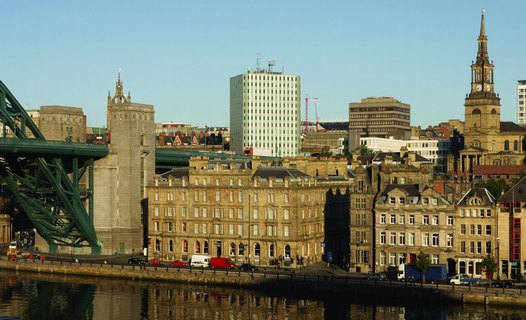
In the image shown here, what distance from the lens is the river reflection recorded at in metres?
104

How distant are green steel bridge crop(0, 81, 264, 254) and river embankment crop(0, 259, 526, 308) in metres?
8.74

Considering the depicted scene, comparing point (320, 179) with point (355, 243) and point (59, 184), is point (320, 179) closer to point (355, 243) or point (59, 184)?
point (355, 243)

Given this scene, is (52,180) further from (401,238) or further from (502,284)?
(502,284)

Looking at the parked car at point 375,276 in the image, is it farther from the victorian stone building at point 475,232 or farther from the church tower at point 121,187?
the church tower at point 121,187

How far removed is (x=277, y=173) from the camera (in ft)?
448

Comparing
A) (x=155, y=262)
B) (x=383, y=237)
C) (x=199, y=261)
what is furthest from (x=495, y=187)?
(x=155, y=262)

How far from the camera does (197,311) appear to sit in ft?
349

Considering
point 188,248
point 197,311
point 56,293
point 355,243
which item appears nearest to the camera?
Result: point 197,311

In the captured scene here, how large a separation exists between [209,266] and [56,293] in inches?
781

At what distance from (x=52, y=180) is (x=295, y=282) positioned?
3805cm

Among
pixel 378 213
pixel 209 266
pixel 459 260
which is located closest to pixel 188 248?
pixel 209 266

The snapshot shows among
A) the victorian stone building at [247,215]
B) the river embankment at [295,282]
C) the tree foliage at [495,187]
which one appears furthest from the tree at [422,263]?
the tree foliage at [495,187]

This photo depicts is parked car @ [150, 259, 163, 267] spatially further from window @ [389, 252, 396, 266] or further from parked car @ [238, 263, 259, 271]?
window @ [389, 252, 396, 266]

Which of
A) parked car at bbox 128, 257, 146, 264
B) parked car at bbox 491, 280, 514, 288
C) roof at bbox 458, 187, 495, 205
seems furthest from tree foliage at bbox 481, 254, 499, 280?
parked car at bbox 128, 257, 146, 264
